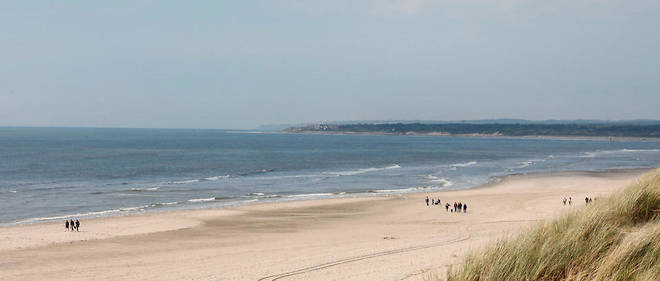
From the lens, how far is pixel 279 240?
24.1 metres

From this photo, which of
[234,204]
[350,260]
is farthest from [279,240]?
[234,204]

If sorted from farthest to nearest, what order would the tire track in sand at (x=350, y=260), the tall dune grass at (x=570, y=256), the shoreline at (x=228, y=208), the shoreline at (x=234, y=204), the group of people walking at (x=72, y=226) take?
the shoreline at (x=234, y=204) → the shoreline at (x=228, y=208) → the group of people walking at (x=72, y=226) → the tire track in sand at (x=350, y=260) → the tall dune grass at (x=570, y=256)

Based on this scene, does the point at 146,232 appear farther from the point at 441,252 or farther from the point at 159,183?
the point at 159,183

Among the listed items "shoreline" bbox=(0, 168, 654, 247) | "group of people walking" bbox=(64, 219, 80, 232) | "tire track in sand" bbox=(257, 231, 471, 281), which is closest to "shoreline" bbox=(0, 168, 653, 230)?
"shoreline" bbox=(0, 168, 654, 247)

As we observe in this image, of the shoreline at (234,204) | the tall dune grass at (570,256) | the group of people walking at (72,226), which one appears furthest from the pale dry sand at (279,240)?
the shoreline at (234,204)

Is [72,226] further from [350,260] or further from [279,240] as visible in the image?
[350,260]

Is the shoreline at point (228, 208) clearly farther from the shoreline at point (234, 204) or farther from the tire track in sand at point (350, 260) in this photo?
the tire track in sand at point (350, 260)

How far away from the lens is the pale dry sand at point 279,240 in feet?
52.4

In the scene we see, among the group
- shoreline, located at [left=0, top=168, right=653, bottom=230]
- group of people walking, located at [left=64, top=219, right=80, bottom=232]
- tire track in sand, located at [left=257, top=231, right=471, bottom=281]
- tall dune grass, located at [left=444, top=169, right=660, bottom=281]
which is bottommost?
shoreline, located at [left=0, top=168, right=653, bottom=230]

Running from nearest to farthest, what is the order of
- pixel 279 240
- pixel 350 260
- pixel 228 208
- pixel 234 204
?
pixel 350 260
pixel 279 240
pixel 228 208
pixel 234 204

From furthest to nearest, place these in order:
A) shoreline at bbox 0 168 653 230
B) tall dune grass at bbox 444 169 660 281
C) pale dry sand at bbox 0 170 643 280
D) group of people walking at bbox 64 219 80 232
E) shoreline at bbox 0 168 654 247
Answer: shoreline at bbox 0 168 653 230, shoreline at bbox 0 168 654 247, group of people walking at bbox 64 219 80 232, pale dry sand at bbox 0 170 643 280, tall dune grass at bbox 444 169 660 281

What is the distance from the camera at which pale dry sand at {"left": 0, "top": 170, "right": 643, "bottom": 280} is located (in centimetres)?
1598

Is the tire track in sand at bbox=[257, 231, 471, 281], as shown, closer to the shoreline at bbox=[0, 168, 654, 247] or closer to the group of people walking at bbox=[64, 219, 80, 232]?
the shoreline at bbox=[0, 168, 654, 247]

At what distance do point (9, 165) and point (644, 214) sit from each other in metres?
80.7
